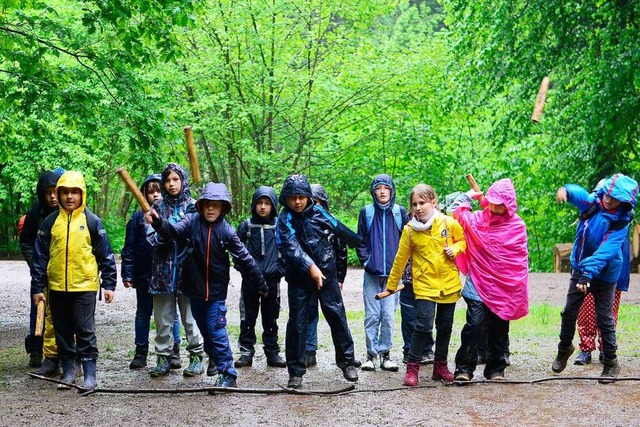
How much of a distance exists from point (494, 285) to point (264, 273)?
91.6 inches

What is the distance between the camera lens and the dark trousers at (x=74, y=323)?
745 cm

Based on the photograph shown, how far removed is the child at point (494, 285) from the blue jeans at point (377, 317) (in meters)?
0.92

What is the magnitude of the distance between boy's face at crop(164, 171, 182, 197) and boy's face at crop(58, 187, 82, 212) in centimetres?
85

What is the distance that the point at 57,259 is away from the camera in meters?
7.43

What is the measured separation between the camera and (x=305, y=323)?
757 centimetres

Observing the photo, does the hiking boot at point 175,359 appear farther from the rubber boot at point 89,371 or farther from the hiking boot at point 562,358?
the hiking boot at point 562,358

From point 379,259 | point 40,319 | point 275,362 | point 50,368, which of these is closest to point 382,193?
point 379,259

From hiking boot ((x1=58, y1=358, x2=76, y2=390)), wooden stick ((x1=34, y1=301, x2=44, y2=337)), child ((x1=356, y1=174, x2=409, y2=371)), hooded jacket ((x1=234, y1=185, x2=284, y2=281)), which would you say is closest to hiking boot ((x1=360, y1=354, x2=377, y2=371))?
child ((x1=356, y1=174, x2=409, y2=371))

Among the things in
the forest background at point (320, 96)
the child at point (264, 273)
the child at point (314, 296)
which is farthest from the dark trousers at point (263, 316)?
the forest background at point (320, 96)

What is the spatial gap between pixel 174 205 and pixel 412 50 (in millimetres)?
16740

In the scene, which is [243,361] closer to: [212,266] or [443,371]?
[212,266]

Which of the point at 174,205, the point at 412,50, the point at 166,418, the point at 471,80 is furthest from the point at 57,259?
the point at 412,50

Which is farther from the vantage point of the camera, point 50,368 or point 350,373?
point 50,368

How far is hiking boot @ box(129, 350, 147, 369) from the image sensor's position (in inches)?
337
